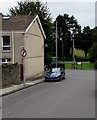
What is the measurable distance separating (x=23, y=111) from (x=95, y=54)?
263 ft

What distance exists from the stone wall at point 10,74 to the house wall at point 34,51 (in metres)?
6.37

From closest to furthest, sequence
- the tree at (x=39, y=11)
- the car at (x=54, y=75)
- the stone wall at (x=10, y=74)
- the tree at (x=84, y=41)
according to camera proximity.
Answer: the stone wall at (x=10, y=74) < the car at (x=54, y=75) < the tree at (x=39, y=11) < the tree at (x=84, y=41)

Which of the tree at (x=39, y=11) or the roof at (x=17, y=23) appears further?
the tree at (x=39, y=11)

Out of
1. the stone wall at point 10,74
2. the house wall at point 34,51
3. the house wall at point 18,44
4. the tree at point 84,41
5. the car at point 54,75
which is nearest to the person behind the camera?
the stone wall at point 10,74

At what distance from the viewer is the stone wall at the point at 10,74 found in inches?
1209

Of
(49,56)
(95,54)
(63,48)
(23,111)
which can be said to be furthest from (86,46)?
(23,111)

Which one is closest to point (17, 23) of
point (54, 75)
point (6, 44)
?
point (6, 44)

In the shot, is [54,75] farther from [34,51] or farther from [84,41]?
[84,41]

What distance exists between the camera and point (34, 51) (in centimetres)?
4609

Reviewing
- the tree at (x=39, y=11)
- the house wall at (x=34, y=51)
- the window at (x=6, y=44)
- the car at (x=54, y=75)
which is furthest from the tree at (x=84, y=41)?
the window at (x=6, y=44)

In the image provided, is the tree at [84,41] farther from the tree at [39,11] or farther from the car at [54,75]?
the car at [54,75]

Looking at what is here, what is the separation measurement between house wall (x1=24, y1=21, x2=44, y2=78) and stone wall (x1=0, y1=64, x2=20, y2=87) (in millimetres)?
6365

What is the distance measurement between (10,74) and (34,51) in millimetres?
14091

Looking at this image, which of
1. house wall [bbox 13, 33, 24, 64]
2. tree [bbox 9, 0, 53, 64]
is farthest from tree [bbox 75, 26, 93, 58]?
house wall [bbox 13, 33, 24, 64]
